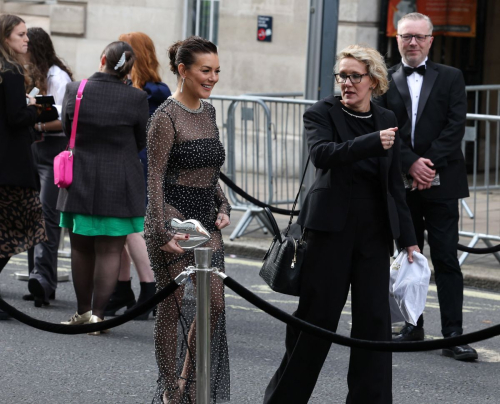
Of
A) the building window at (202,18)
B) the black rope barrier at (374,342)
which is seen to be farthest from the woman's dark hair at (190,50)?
the building window at (202,18)

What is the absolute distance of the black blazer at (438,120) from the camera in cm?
638

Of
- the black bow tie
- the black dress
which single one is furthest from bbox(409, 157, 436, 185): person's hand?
the black dress

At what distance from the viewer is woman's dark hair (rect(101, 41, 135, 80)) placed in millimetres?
6434

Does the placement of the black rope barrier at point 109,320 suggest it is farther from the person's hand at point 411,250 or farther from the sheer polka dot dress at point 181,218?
the person's hand at point 411,250

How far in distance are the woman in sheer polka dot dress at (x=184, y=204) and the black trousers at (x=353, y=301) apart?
1.30 feet

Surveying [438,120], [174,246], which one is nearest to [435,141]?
[438,120]

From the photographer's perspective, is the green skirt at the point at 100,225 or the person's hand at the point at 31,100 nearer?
the green skirt at the point at 100,225

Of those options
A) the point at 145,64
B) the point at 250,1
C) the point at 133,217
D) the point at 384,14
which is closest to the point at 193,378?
the point at 133,217

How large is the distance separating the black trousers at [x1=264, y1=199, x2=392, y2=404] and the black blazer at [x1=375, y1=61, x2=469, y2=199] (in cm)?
172

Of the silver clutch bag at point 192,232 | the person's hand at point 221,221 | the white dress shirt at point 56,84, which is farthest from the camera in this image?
the white dress shirt at point 56,84

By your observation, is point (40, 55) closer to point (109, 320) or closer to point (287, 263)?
point (109, 320)

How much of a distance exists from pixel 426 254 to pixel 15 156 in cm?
418

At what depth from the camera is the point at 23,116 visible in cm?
663

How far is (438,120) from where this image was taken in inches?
254
